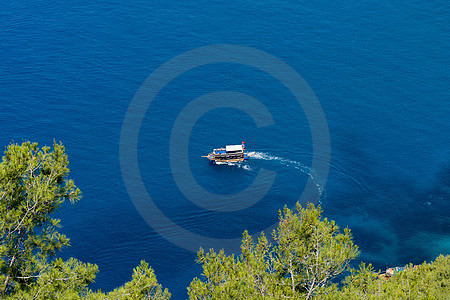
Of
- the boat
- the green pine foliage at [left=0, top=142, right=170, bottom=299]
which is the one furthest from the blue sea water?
the green pine foliage at [left=0, top=142, right=170, bottom=299]

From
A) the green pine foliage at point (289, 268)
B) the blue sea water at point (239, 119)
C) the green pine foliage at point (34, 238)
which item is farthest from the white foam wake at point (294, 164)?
the green pine foliage at point (34, 238)

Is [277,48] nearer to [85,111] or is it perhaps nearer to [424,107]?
[424,107]

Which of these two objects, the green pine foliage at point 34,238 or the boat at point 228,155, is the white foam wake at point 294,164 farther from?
the green pine foliage at point 34,238

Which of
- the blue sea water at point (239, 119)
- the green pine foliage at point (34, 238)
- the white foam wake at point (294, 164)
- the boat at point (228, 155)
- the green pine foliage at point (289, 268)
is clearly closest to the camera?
the green pine foliage at point (34, 238)

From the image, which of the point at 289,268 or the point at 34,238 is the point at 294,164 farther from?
the point at 34,238

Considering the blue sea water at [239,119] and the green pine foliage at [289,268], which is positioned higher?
the blue sea water at [239,119]
